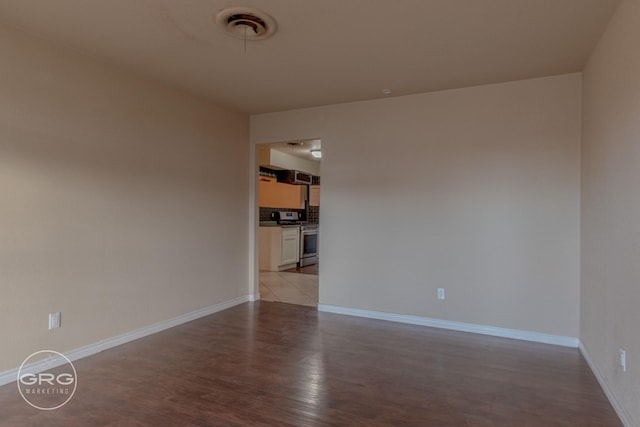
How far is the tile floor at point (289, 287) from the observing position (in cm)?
500

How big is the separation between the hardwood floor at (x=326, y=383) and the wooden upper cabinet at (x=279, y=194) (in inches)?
179

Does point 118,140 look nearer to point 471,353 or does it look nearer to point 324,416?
point 324,416

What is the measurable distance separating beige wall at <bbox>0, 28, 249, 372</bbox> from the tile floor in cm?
102

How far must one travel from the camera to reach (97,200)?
3035 millimetres

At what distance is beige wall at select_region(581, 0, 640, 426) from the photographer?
193cm

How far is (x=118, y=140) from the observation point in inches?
126

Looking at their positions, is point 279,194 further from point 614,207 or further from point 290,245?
point 614,207

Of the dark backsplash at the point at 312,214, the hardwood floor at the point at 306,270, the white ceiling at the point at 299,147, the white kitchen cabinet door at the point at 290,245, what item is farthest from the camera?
the dark backsplash at the point at 312,214

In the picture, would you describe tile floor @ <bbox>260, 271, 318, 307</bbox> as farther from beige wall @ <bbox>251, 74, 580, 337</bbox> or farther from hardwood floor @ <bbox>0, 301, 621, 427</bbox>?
hardwood floor @ <bbox>0, 301, 621, 427</bbox>

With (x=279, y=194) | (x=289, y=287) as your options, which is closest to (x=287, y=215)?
(x=279, y=194)
